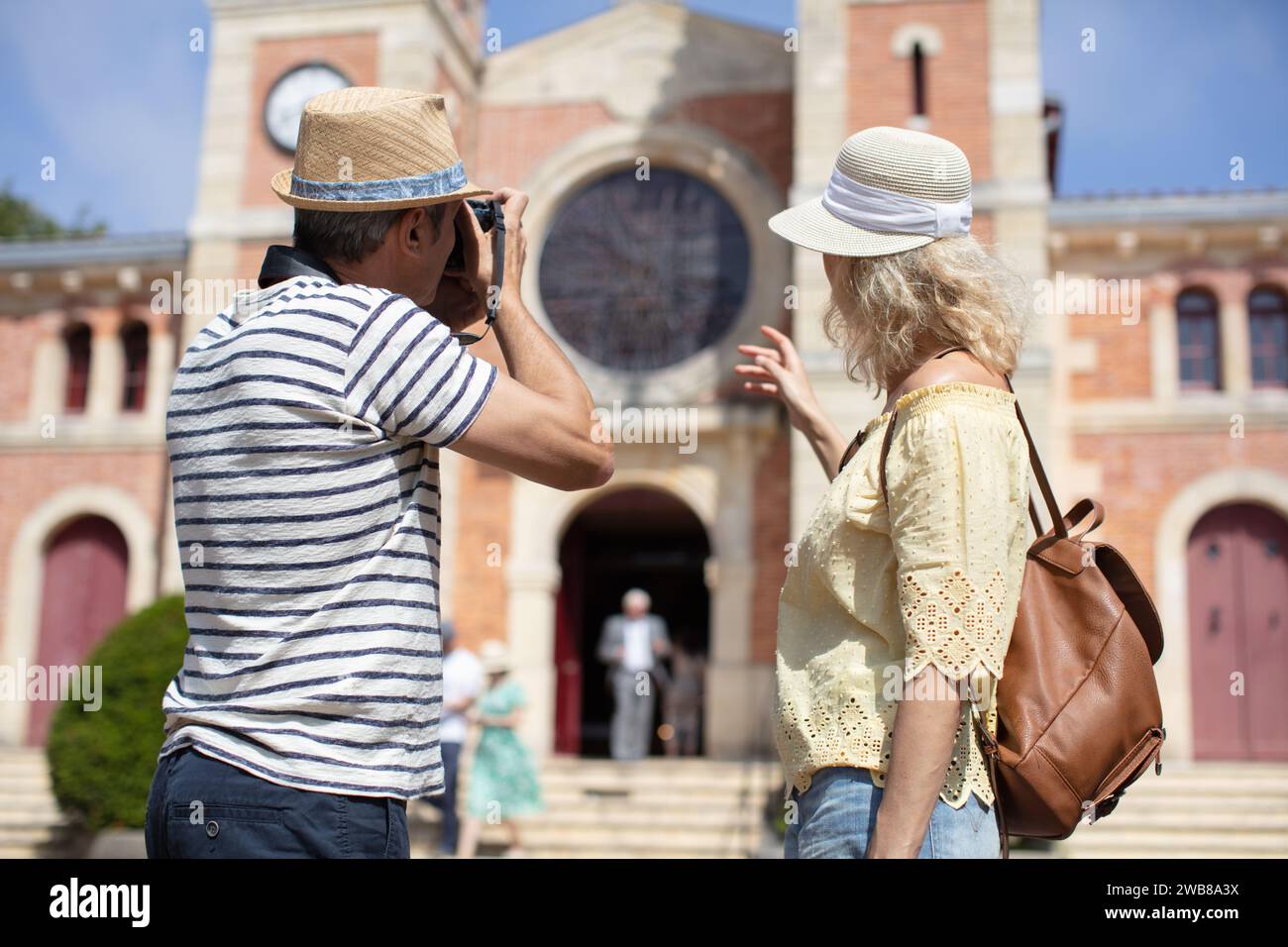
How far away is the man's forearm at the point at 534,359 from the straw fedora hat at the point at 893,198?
0.51 m

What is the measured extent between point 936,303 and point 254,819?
138 centimetres

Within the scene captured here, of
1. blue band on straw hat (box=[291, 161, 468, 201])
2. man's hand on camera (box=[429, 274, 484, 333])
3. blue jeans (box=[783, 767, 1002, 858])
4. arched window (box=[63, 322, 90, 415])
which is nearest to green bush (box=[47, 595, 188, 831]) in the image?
arched window (box=[63, 322, 90, 415])

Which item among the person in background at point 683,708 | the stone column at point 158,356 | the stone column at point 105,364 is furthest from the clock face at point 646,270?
the stone column at point 105,364

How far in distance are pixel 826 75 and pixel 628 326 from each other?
349 cm

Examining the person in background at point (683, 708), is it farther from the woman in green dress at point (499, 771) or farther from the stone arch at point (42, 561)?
the stone arch at point (42, 561)

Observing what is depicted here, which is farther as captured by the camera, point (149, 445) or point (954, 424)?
point (149, 445)

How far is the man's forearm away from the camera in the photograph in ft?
6.34

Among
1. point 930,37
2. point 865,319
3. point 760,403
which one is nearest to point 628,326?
point 760,403

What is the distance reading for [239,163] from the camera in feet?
46.0

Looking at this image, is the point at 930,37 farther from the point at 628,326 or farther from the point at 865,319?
the point at 865,319

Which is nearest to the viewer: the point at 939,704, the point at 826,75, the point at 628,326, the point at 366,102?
the point at 939,704

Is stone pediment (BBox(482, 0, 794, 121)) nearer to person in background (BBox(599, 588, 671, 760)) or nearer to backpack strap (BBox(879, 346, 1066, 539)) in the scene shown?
person in background (BBox(599, 588, 671, 760))

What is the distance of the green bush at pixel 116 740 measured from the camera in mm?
9180

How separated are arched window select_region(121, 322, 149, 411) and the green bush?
6385mm
